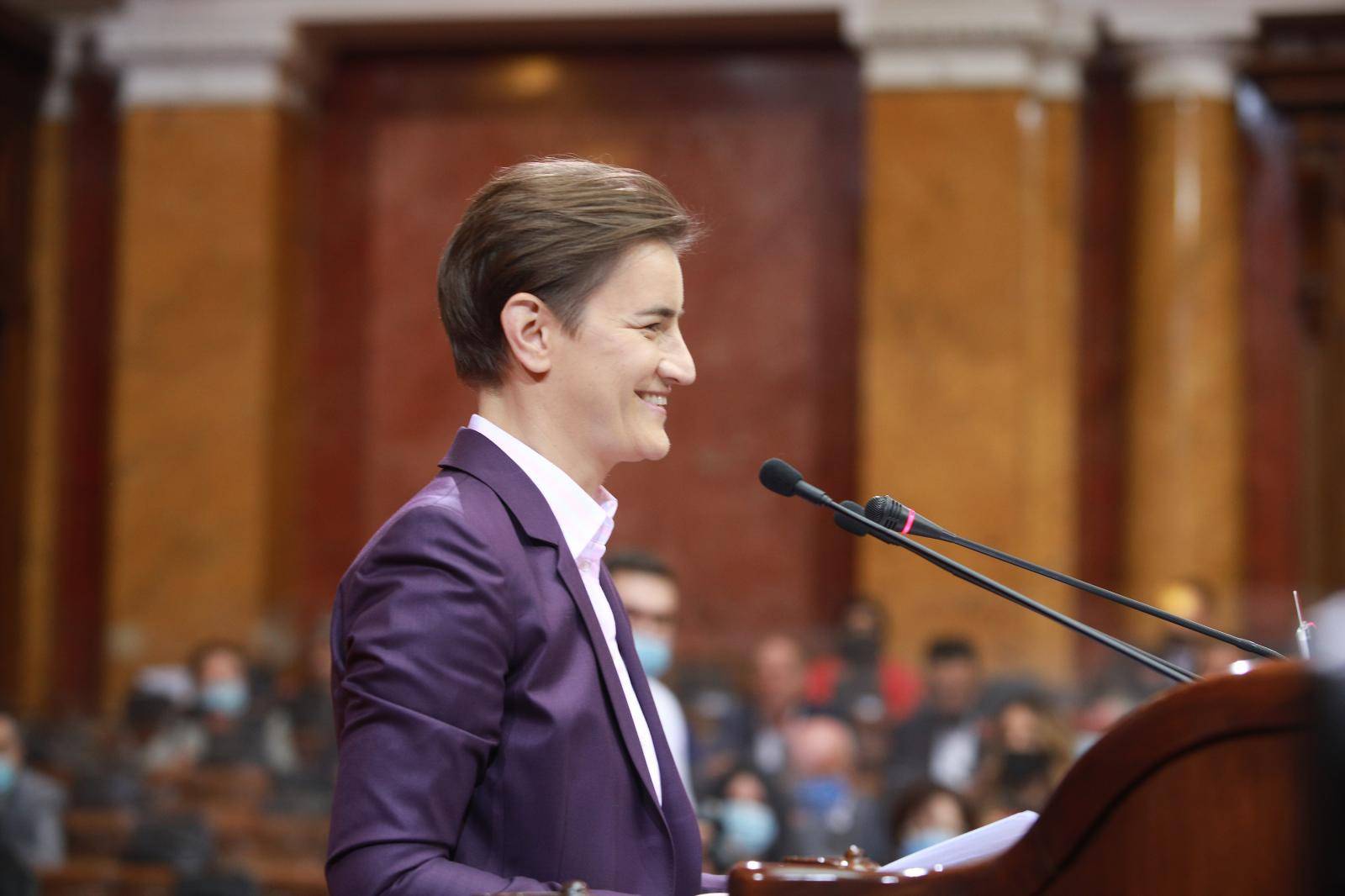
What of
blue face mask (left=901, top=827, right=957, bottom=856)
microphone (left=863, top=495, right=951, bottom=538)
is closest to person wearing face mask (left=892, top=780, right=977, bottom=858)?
blue face mask (left=901, top=827, right=957, bottom=856)

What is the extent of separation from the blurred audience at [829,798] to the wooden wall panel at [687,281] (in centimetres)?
322

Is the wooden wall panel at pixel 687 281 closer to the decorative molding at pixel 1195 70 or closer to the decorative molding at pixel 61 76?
the decorative molding at pixel 61 76

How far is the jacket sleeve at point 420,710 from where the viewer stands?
5.08ft

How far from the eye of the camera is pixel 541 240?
1.79 meters

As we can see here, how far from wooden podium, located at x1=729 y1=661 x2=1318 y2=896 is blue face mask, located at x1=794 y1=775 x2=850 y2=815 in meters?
4.66

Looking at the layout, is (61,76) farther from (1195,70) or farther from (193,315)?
(1195,70)

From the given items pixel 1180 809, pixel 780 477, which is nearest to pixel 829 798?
pixel 780 477

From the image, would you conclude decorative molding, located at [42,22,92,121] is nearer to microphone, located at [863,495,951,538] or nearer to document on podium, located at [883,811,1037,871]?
microphone, located at [863,495,951,538]

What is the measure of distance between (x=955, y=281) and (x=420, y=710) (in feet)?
24.8

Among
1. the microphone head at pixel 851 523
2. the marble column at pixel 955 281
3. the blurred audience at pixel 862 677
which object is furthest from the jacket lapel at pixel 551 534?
the marble column at pixel 955 281

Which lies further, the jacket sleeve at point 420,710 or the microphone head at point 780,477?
the microphone head at point 780,477

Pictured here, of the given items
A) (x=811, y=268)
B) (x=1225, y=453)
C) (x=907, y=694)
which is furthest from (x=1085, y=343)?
(x=907, y=694)

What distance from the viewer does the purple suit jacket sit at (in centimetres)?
156

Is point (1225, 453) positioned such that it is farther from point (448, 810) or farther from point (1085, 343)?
point (448, 810)
